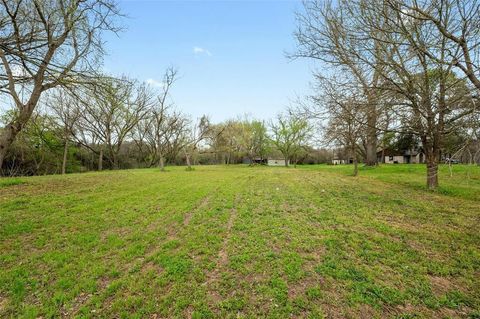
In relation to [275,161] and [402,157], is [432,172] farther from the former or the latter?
[402,157]

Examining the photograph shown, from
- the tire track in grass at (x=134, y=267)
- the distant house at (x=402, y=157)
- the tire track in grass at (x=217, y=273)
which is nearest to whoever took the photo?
the tire track in grass at (x=134, y=267)

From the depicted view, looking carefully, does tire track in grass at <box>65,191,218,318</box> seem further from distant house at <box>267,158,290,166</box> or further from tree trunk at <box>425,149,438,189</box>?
distant house at <box>267,158,290,166</box>

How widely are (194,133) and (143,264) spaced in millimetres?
29036

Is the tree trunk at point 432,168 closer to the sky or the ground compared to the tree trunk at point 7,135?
closer to the ground

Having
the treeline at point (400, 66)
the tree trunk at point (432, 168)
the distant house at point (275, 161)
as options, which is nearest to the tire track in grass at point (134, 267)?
the treeline at point (400, 66)

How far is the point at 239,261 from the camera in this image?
3.63 metres

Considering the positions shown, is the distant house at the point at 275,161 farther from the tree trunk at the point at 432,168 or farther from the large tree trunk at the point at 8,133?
the large tree trunk at the point at 8,133

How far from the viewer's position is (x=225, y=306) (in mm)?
2633

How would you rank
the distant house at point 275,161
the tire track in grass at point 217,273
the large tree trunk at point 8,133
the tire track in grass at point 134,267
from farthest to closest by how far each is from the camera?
the distant house at point 275,161 < the large tree trunk at point 8,133 < the tire track in grass at point 217,273 < the tire track in grass at point 134,267

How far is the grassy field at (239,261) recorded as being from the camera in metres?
2.65

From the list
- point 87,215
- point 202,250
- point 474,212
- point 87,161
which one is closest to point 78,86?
point 87,215

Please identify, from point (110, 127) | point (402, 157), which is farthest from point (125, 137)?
point (402, 157)

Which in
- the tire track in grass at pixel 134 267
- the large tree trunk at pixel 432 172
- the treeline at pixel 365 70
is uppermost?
the treeline at pixel 365 70

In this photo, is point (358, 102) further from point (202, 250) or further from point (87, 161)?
point (87, 161)
